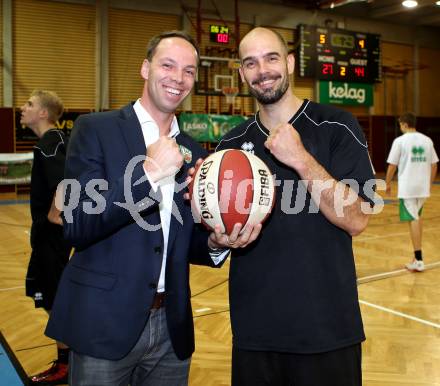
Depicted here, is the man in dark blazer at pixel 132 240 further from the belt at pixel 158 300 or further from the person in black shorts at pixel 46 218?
the person in black shorts at pixel 46 218

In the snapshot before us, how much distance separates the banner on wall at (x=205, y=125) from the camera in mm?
15336

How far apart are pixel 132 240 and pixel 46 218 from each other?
1962 millimetres

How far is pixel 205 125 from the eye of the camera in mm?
15484

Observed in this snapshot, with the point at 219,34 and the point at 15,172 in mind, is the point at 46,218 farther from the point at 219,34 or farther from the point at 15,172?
the point at 219,34

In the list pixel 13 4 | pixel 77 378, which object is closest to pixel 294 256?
pixel 77 378

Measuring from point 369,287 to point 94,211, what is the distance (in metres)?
4.75

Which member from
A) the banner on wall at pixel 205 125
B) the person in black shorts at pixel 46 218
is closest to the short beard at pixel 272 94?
the person in black shorts at pixel 46 218

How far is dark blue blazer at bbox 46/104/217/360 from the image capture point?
1.92 metres

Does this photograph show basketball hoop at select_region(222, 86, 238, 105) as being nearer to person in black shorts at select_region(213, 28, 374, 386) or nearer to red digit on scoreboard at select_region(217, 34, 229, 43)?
red digit on scoreboard at select_region(217, 34, 229, 43)

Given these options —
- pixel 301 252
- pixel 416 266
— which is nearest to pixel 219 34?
pixel 416 266

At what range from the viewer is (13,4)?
1480 cm

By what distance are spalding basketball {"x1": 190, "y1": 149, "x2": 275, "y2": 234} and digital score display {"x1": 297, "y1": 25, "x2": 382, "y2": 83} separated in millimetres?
16934

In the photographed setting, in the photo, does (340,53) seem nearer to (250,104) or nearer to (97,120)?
(250,104)

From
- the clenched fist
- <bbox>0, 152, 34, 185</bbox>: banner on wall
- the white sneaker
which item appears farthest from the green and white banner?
the clenched fist
